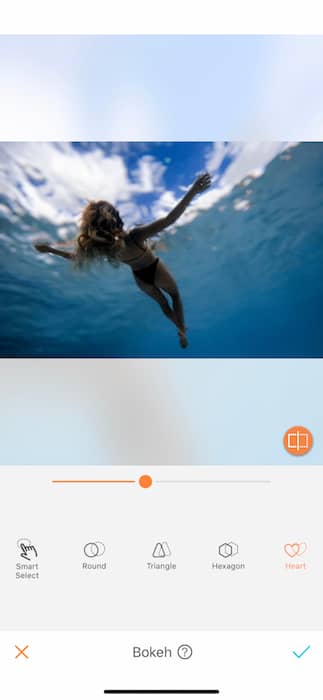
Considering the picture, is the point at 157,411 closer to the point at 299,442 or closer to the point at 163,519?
the point at 163,519

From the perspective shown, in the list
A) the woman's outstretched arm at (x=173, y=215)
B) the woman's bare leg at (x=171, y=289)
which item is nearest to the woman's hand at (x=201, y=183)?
the woman's outstretched arm at (x=173, y=215)

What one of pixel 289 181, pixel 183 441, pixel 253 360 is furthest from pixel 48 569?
pixel 289 181

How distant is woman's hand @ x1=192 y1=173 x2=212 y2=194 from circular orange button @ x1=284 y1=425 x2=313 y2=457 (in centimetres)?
91

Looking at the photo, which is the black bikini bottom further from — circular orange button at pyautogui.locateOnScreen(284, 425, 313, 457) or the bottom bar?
the bottom bar

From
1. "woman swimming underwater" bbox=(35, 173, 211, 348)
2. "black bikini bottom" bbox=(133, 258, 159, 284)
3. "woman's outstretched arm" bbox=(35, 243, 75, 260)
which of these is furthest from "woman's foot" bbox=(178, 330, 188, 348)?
"woman's outstretched arm" bbox=(35, 243, 75, 260)

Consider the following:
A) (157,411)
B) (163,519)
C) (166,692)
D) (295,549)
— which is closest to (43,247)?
(157,411)

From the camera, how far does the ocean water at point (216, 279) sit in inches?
49.1

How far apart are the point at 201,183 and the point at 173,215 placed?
0.78ft

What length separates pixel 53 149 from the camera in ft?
3.96

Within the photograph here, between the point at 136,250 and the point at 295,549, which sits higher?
the point at 136,250

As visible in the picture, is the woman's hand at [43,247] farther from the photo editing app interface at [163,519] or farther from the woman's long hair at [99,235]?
the photo editing app interface at [163,519]

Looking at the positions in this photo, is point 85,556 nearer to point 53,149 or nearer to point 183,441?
point 183,441

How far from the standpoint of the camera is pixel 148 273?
5.55ft

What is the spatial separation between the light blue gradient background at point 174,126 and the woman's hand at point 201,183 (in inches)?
5.3
